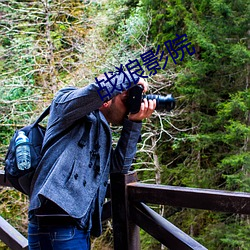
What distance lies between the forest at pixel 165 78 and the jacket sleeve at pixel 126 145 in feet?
8.15

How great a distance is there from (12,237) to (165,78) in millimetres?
3007

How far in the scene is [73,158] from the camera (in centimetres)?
101

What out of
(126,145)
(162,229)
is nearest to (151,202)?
(162,229)

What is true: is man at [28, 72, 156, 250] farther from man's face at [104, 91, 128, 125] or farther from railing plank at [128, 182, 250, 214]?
railing plank at [128, 182, 250, 214]

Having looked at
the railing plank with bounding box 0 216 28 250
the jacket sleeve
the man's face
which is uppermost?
the man's face

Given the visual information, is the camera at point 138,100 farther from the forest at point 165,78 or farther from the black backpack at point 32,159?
the forest at point 165,78

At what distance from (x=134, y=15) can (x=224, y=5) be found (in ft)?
4.94

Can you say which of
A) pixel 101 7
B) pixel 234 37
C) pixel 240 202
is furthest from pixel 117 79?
pixel 101 7

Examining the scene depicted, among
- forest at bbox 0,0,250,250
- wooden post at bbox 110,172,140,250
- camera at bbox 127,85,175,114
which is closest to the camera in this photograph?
camera at bbox 127,85,175,114

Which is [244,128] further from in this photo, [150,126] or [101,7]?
[101,7]

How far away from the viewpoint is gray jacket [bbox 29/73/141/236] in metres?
0.97

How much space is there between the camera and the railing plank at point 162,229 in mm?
1227

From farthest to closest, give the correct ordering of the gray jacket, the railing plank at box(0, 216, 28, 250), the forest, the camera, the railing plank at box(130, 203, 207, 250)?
the forest < the railing plank at box(0, 216, 28, 250) < the railing plank at box(130, 203, 207, 250) < the camera < the gray jacket

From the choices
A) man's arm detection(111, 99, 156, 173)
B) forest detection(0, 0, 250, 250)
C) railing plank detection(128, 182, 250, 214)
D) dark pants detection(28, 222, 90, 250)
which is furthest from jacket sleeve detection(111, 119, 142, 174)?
forest detection(0, 0, 250, 250)
